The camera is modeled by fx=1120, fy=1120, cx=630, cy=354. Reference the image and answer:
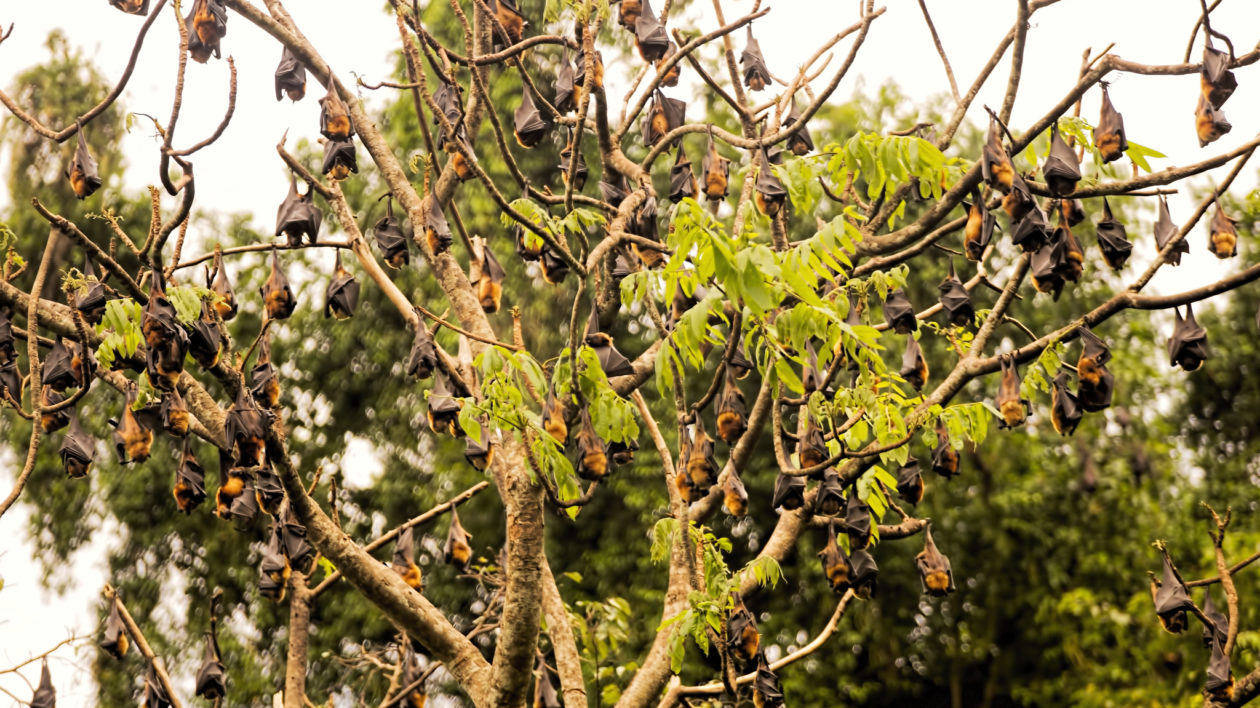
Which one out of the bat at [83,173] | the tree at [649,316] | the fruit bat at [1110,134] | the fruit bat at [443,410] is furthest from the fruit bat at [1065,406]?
the bat at [83,173]

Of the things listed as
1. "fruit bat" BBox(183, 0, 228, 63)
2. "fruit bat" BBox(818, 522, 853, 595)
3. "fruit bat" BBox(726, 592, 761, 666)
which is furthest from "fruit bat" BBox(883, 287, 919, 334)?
"fruit bat" BBox(183, 0, 228, 63)

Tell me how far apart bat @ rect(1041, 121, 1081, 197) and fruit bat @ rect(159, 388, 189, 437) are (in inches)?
161

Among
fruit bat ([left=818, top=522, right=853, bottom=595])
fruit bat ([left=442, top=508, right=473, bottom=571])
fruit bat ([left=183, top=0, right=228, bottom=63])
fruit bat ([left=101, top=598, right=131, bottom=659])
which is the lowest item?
fruit bat ([left=818, top=522, right=853, bottom=595])

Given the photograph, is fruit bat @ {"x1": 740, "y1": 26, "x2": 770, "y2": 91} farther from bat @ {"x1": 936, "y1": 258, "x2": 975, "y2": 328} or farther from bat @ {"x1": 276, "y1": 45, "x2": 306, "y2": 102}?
bat @ {"x1": 276, "y1": 45, "x2": 306, "y2": 102}

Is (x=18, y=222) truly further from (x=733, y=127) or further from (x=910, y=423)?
(x=910, y=423)

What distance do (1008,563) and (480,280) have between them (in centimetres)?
1390

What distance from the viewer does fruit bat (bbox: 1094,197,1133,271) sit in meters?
5.90

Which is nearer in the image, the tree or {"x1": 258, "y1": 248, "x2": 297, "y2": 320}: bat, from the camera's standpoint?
the tree

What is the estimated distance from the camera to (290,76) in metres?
5.48

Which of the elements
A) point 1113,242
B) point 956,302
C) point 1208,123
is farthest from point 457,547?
point 1208,123

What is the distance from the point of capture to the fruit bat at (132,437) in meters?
5.57

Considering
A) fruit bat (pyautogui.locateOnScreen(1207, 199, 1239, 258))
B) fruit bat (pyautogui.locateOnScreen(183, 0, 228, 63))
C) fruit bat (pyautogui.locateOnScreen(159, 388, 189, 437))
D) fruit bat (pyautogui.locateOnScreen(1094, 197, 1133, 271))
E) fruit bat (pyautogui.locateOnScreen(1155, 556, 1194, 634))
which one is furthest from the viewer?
fruit bat (pyautogui.locateOnScreen(1155, 556, 1194, 634))

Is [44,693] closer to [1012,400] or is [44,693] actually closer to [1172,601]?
[1012,400]

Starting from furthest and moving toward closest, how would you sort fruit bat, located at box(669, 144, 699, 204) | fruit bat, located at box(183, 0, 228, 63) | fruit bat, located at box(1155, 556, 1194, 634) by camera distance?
fruit bat, located at box(669, 144, 699, 204) < fruit bat, located at box(1155, 556, 1194, 634) < fruit bat, located at box(183, 0, 228, 63)
